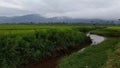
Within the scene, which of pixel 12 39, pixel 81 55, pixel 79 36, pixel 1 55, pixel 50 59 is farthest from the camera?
pixel 79 36

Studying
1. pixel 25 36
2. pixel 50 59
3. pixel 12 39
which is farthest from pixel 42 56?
pixel 12 39

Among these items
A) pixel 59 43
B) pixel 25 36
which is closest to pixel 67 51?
pixel 59 43

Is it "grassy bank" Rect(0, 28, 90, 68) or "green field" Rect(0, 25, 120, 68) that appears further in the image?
"grassy bank" Rect(0, 28, 90, 68)

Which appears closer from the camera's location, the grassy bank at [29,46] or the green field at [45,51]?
the green field at [45,51]

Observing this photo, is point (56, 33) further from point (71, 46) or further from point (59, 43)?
point (71, 46)

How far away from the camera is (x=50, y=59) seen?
1041 inches

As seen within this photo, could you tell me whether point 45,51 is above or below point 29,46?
below

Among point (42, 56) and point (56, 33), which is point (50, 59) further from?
point (56, 33)

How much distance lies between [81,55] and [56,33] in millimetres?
8498

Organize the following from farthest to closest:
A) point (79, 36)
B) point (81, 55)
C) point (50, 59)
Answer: point (79, 36), point (50, 59), point (81, 55)

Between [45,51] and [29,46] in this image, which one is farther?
[45,51]

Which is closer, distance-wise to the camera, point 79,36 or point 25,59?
point 25,59

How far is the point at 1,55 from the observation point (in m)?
19.8

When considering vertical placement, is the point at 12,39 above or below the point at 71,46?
above
